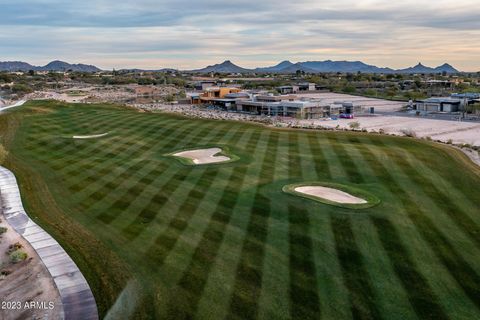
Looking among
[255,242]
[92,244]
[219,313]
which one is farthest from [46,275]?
[255,242]

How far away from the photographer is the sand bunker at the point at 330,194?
80.0ft

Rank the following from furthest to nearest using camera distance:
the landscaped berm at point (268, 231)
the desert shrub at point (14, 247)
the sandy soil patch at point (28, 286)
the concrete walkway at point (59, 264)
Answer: the desert shrub at point (14, 247) < the landscaped berm at point (268, 231) < the concrete walkway at point (59, 264) < the sandy soil patch at point (28, 286)

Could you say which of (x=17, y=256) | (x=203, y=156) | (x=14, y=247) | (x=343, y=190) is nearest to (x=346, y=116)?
(x=203, y=156)

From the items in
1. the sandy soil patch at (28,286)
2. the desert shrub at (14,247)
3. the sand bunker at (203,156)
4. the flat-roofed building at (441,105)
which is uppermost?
the flat-roofed building at (441,105)

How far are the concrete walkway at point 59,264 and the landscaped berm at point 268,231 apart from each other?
1.35 ft

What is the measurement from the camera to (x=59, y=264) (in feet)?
60.6

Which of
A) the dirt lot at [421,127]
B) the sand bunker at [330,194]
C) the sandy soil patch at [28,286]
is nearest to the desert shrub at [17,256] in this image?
the sandy soil patch at [28,286]

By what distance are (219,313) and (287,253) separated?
16.4ft

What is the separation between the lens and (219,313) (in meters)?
14.6

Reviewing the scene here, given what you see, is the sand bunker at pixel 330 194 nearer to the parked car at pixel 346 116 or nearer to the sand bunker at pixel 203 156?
the sand bunker at pixel 203 156

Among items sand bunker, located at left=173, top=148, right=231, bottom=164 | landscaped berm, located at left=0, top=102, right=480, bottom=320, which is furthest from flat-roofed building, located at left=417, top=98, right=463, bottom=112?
sand bunker, located at left=173, top=148, right=231, bottom=164

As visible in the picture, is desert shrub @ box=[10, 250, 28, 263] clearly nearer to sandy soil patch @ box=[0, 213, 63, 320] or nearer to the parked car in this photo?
sandy soil patch @ box=[0, 213, 63, 320]

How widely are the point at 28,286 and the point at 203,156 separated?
21.6 metres

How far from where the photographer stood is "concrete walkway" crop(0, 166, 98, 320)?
15095 mm
